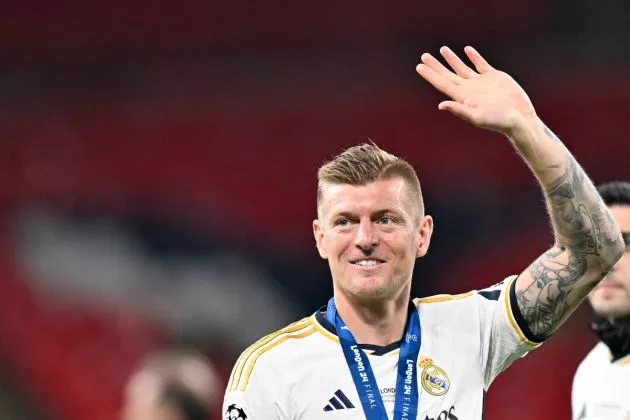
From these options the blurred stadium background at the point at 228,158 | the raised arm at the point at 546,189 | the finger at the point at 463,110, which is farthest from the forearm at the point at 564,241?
the blurred stadium background at the point at 228,158

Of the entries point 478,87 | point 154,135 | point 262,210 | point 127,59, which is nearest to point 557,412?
point 262,210

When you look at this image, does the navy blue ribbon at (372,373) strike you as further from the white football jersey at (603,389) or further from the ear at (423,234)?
the white football jersey at (603,389)

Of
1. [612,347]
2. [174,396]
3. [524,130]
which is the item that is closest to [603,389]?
[612,347]

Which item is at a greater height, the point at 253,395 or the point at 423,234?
the point at 423,234

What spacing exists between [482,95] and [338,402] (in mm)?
1075

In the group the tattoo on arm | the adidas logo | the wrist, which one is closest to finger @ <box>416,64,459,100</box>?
the wrist

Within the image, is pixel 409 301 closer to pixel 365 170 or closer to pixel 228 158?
pixel 365 170

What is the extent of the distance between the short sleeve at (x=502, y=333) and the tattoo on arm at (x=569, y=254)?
31mm

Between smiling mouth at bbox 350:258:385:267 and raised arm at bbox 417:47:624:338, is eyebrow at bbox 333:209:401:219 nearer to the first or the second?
smiling mouth at bbox 350:258:385:267

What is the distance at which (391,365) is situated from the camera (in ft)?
11.4

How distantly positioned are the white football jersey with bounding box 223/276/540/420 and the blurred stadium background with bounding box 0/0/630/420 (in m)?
4.74

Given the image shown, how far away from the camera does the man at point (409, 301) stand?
3.30m

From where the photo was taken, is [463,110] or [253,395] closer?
[463,110]

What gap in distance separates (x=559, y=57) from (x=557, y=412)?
2.99 meters
